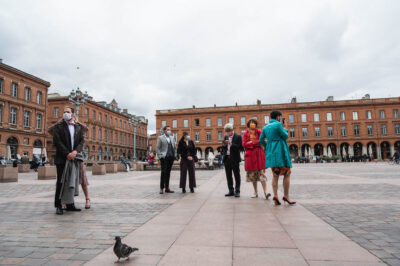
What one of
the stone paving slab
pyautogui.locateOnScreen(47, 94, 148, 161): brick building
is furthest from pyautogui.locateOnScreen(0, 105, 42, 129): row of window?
the stone paving slab

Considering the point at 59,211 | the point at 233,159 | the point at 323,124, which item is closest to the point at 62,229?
the point at 59,211

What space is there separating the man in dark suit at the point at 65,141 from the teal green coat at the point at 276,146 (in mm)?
3512

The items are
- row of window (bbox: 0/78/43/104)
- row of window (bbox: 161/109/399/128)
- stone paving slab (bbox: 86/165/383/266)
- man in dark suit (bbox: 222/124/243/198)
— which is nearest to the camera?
stone paving slab (bbox: 86/165/383/266)

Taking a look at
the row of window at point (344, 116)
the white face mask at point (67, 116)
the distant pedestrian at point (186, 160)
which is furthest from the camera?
the row of window at point (344, 116)

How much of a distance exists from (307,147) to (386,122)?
14762 mm

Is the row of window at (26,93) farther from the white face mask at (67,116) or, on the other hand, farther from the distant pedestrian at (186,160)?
the white face mask at (67,116)

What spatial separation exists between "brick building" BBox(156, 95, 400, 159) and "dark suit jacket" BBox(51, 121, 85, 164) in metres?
47.2

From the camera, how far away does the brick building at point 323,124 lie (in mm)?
49375

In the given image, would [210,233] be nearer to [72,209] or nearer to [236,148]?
[72,209]

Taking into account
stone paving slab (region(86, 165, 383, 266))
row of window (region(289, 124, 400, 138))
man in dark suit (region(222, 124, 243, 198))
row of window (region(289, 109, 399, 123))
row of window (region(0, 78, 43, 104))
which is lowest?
stone paving slab (region(86, 165, 383, 266))

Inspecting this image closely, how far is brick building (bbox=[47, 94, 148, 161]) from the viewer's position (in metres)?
45.3

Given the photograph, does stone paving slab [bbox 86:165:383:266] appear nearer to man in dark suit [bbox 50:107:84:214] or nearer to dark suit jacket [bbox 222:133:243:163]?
man in dark suit [bbox 50:107:84:214]

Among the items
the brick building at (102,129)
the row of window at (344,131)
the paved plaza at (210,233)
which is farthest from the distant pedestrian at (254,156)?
the row of window at (344,131)

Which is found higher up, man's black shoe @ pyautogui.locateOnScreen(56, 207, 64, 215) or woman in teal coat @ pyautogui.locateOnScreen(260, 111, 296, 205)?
woman in teal coat @ pyautogui.locateOnScreen(260, 111, 296, 205)
